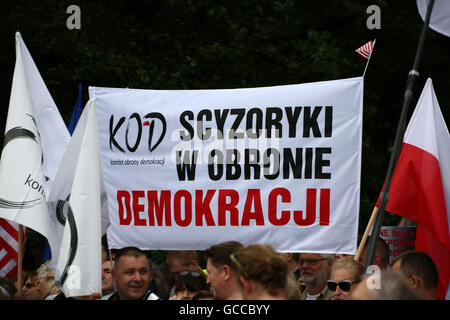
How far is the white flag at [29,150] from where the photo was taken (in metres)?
6.60

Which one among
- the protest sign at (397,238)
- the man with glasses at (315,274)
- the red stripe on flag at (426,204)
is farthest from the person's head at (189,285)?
the protest sign at (397,238)

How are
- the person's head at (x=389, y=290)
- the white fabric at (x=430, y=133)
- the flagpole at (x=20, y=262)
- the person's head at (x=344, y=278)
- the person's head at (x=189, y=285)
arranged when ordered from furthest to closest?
the white fabric at (x=430, y=133), the flagpole at (x=20, y=262), the person's head at (x=344, y=278), the person's head at (x=189, y=285), the person's head at (x=389, y=290)

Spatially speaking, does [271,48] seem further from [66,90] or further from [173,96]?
[173,96]

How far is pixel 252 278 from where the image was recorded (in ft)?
13.5

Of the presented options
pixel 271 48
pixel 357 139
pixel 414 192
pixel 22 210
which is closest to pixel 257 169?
pixel 357 139

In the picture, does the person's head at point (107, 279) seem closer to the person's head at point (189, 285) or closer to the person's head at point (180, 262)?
the person's head at point (180, 262)

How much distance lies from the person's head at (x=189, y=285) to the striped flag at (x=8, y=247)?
2104mm

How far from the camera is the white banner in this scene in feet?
21.9

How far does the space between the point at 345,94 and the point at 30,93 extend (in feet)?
8.77

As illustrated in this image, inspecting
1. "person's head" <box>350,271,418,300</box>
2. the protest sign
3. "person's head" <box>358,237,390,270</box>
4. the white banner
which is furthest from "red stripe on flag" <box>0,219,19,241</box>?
"person's head" <box>350,271,418,300</box>

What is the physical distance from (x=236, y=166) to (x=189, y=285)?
1.38 metres

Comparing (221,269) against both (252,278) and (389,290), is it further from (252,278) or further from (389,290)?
(389,290)

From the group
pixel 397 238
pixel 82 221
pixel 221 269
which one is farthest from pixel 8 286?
pixel 397 238

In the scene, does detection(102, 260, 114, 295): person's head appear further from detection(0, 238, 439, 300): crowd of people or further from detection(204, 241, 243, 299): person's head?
detection(204, 241, 243, 299): person's head
